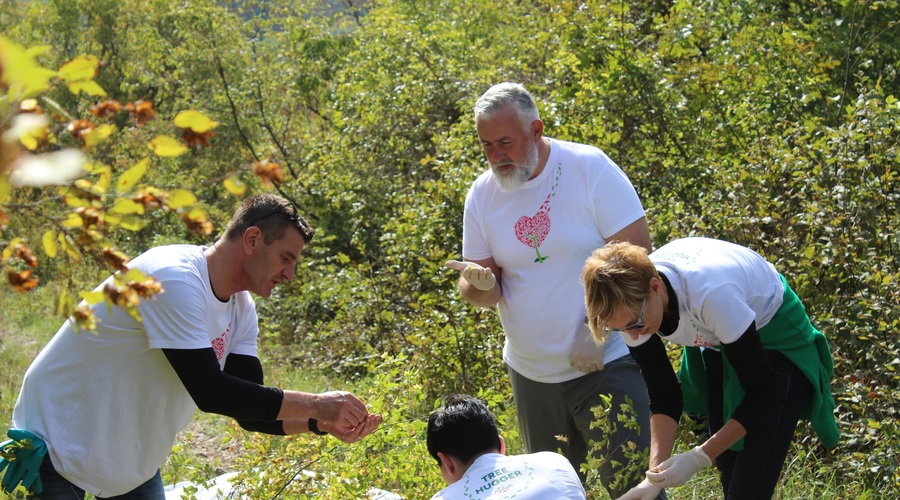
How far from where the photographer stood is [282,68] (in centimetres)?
1319

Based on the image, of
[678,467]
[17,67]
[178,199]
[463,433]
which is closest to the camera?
[17,67]

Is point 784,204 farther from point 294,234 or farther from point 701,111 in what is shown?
point 294,234

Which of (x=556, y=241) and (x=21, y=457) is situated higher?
(x=556, y=241)

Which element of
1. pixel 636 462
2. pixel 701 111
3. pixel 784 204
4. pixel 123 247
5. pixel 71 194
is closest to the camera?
pixel 71 194

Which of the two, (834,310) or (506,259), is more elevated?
(506,259)

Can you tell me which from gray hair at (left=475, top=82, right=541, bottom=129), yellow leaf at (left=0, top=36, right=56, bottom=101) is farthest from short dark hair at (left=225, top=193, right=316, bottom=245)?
yellow leaf at (left=0, top=36, right=56, bottom=101)

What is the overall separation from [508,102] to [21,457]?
6.42 ft

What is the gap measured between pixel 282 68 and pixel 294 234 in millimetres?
10636

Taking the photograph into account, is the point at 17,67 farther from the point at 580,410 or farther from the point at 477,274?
the point at 580,410

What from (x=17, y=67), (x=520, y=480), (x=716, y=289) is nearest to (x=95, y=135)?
(x=17, y=67)

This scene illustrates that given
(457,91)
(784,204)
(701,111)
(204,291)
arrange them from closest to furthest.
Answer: (204,291)
(784,204)
(701,111)
(457,91)

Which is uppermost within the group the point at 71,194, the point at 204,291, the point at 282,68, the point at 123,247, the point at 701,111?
the point at 71,194

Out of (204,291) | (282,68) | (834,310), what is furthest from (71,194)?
(282,68)

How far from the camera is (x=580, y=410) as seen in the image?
3.48 metres
